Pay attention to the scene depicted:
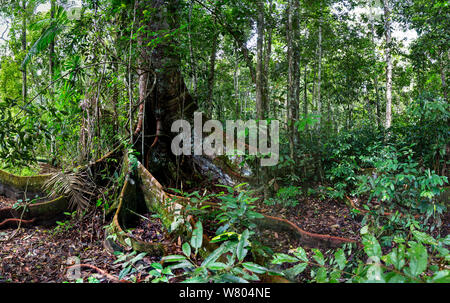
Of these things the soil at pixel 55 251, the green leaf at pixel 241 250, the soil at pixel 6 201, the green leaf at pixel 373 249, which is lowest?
the soil at pixel 55 251

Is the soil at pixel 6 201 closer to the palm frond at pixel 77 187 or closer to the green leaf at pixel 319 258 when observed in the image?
the palm frond at pixel 77 187

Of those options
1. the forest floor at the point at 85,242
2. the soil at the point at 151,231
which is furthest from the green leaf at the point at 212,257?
the soil at the point at 151,231

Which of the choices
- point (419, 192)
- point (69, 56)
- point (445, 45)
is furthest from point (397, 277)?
point (445, 45)

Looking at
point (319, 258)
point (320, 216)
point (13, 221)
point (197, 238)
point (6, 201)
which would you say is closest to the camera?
point (319, 258)

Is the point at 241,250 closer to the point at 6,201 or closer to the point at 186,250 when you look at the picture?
the point at 186,250

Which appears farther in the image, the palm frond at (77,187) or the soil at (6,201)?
the soil at (6,201)

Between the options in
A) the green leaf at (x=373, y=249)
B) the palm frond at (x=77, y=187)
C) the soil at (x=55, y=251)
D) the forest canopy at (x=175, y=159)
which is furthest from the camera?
the palm frond at (x=77, y=187)

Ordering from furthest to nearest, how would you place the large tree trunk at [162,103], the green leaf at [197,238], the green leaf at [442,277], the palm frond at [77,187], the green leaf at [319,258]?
the large tree trunk at [162,103], the palm frond at [77,187], the green leaf at [197,238], the green leaf at [319,258], the green leaf at [442,277]

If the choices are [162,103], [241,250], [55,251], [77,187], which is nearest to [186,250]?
[241,250]

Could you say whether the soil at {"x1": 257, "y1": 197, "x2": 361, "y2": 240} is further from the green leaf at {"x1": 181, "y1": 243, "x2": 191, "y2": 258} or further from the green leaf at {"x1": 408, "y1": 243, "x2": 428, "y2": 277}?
the green leaf at {"x1": 408, "y1": 243, "x2": 428, "y2": 277}

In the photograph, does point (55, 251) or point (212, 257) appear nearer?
point (212, 257)
